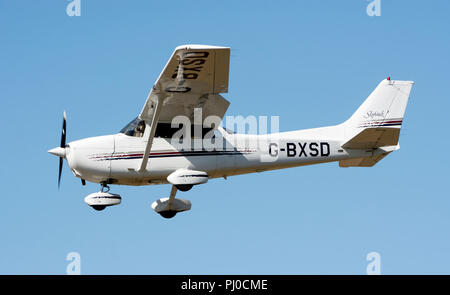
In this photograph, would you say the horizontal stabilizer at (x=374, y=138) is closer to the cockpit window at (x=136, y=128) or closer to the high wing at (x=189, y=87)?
the high wing at (x=189, y=87)

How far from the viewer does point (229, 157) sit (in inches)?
627

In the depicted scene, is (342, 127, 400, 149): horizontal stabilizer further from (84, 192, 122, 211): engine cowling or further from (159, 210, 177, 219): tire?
(84, 192, 122, 211): engine cowling

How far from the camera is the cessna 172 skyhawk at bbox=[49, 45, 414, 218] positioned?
14758 millimetres

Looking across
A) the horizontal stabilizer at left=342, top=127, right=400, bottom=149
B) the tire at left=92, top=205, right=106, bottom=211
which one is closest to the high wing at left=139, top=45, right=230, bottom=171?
the tire at left=92, top=205, right=106, bottom=211

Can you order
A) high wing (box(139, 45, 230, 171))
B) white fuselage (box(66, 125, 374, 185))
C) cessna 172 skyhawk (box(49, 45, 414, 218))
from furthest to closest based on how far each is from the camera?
1. white fuselage (box(66, 125, 374, 185))
2. cessna 172 skyhawk (box(49, 45, 414, 218))
3. high wing (box(139, 45, 230, 171))

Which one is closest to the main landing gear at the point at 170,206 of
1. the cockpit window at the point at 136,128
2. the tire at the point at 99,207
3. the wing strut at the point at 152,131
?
the wing strut at the point at 152,131

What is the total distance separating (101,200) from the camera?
50.2ft

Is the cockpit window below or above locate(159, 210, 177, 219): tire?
above

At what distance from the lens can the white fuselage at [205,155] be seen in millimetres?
15289

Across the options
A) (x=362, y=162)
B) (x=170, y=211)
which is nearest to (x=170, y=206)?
(x=170, y=211)

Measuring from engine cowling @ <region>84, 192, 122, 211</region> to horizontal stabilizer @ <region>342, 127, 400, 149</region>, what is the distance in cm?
516
